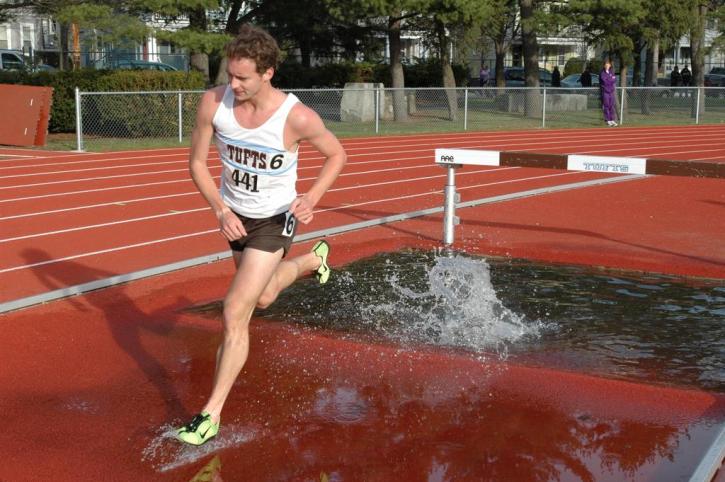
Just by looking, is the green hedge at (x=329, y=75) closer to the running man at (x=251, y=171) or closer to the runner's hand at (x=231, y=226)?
the running man at (x=251, y=171)

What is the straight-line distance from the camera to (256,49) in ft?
15.4

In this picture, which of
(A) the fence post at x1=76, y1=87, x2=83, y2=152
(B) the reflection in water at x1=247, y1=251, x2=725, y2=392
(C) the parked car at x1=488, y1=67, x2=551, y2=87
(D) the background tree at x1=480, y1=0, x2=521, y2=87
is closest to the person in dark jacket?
(D) the background tree at x1=480, y1=0, x2=521, y2=87

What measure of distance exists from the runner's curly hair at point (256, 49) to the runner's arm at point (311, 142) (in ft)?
1.00

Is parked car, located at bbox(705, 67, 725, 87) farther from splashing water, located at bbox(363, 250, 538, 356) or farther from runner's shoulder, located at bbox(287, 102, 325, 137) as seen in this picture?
runner's shoulder, located at bbox(287, 102, 325, 137)

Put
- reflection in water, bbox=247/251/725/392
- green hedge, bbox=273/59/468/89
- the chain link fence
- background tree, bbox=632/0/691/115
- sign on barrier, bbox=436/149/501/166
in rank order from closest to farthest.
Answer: reflection in water, bbox=247/251/725/392 → sign on barrier, bbox=436/149/501/166 → the chain link fence → background tree, bbox=632/0/691/115 → green hedge, bbox=273/59/468/89

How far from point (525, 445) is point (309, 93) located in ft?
71.4

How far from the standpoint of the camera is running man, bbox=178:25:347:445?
188 inches

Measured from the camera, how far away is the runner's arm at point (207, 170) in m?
4.91

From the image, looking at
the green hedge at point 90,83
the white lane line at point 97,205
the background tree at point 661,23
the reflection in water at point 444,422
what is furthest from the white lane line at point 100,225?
the background tree at point 661,23

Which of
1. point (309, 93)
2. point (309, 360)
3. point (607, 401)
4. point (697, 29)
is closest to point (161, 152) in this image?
point (309, 93)

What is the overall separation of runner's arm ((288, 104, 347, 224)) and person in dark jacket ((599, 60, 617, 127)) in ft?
84.5

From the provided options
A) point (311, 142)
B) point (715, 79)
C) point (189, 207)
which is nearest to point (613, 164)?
point (311, 142)

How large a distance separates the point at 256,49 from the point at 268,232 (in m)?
0.94

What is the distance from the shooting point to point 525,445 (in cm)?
471
